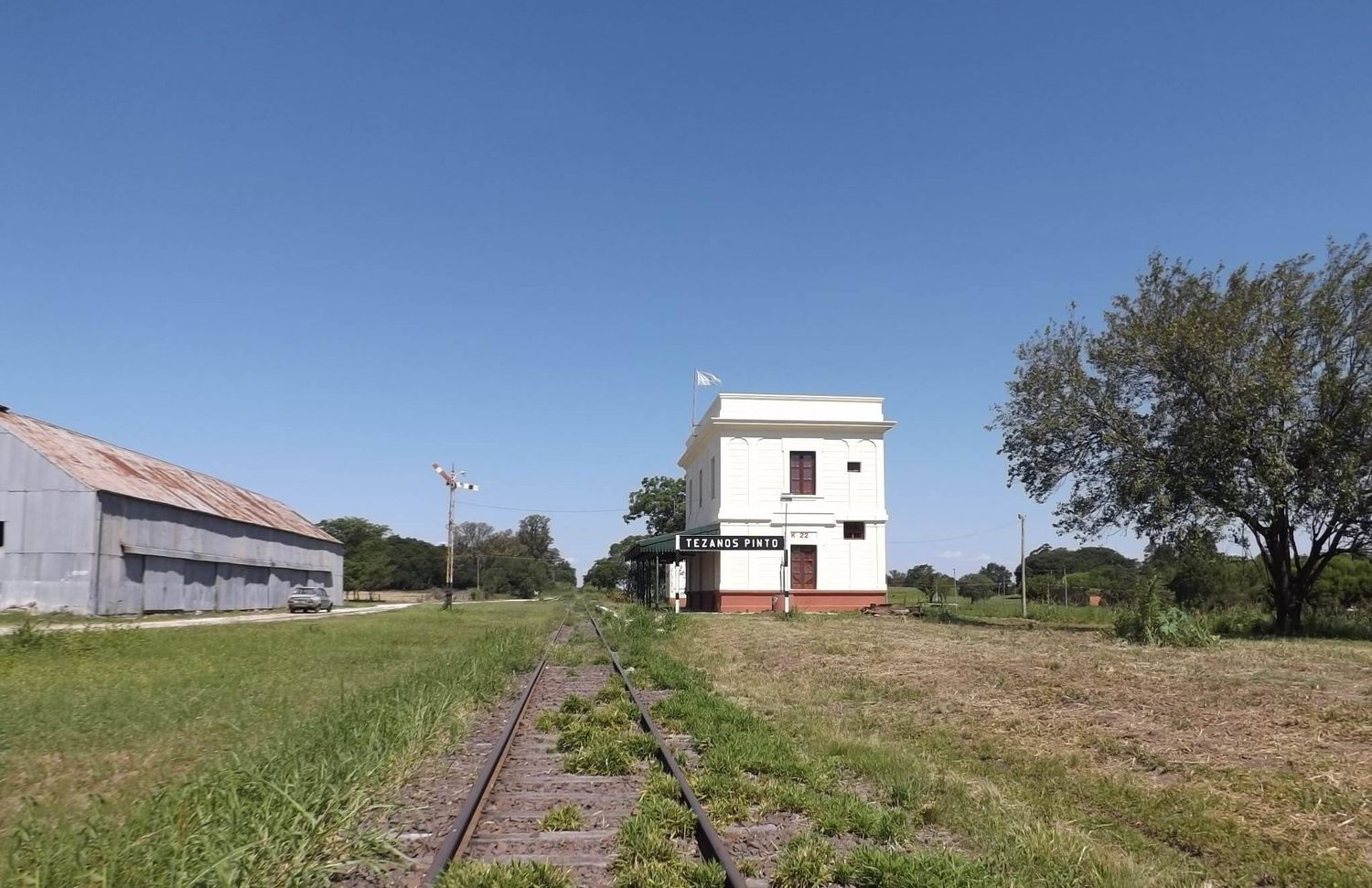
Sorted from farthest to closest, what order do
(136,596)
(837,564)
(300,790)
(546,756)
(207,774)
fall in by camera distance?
(837,564) → (136,596) → (546,756) → (207,774) → (300,790)

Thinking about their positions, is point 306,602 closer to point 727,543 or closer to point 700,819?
point 727,543

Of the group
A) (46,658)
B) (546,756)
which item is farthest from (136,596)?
(546,756)

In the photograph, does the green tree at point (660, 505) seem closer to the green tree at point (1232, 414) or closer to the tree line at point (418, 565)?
the tree line at point (418, 565)

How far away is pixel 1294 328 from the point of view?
1026 inches

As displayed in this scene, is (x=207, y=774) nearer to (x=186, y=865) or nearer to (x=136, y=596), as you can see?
(x=186, y=865)

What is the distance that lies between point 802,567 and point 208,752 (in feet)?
121

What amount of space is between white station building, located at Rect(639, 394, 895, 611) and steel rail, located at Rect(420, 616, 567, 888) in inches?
1305

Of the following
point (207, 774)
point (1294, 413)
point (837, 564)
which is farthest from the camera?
point (837, 564)

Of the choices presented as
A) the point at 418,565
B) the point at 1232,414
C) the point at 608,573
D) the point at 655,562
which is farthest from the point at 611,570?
the point at 1232,414

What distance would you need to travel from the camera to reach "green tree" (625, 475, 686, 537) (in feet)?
293

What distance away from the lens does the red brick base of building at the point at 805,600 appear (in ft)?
143

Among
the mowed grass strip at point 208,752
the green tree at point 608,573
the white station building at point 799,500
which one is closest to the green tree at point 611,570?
the green tree at point 608,573

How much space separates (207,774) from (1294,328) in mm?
27817

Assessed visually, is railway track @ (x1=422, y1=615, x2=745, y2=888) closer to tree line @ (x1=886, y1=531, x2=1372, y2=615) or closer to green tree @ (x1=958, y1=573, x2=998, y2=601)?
tree line @ (x1=886, y1=531, x2=1372, y2=615)
